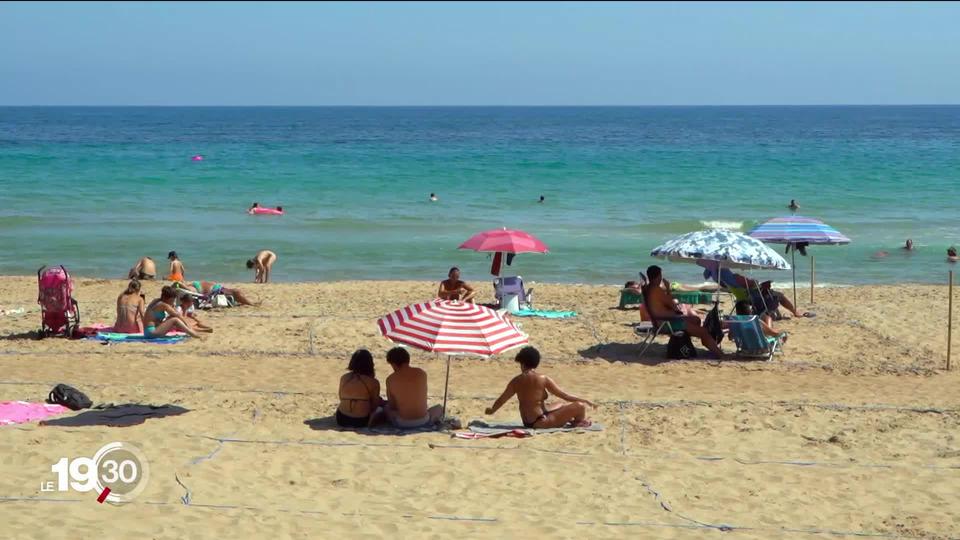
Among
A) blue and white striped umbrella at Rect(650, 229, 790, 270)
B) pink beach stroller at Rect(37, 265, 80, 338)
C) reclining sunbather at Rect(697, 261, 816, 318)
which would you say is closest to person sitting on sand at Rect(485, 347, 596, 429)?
blue and white striped umbrella at Rect(650, 229, 790, 270)

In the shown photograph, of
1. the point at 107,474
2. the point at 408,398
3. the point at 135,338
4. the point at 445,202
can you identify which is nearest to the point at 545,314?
the point at 135,338

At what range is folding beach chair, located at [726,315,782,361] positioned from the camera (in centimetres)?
1255

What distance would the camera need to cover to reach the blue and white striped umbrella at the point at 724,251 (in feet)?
41.2

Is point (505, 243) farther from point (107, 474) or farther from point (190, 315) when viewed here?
point (107, 474)

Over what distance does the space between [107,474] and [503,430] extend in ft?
10.4

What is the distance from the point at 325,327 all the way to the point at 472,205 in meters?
24.4

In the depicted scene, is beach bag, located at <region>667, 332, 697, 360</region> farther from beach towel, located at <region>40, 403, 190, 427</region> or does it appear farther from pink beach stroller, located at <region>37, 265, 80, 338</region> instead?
pink beach stroller, located at <region>37, 265, 80, 338</region>

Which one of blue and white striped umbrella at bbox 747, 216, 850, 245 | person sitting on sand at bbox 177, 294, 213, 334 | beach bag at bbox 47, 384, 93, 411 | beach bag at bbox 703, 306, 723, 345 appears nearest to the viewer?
beach bag at bbox 47, 384, 93, 411

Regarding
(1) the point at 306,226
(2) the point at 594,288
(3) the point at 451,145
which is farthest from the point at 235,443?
(3) the point at 451,145

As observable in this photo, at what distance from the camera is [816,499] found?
7.98 meters

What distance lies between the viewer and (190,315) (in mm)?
13992

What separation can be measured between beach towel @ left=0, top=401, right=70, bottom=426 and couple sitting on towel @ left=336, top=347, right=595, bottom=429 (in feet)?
7.89

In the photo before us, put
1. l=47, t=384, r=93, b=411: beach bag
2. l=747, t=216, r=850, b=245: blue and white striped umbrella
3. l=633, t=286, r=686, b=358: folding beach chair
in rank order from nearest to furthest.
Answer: l=47, t=384, r=93, b=411: beach bag
l=633, t=286, r=686, b=358: folding beach chair
l=747, t=216, r=850, b=245: blue and white striped umbrella

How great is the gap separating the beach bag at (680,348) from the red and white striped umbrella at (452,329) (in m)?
3.68
